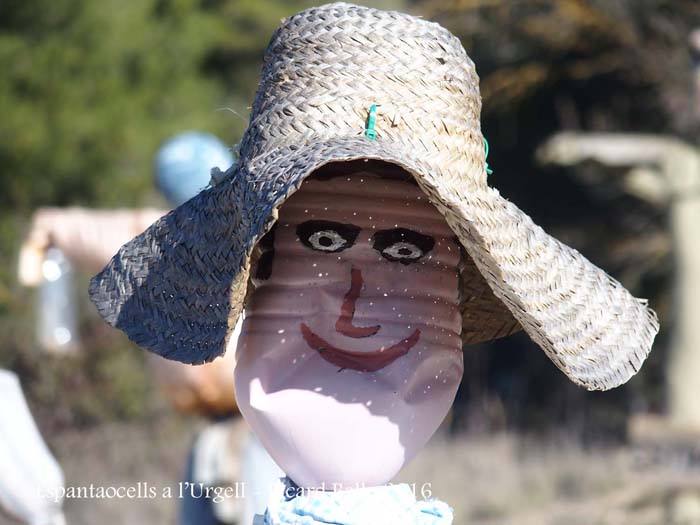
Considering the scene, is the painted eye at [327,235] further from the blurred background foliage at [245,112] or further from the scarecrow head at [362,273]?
the blurred background foliage at [245,112]

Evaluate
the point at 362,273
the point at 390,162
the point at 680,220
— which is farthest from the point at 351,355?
the point at 680,220

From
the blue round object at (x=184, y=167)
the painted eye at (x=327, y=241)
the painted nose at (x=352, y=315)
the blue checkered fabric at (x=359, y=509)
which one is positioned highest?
the painted eye at (x=327, y=241)

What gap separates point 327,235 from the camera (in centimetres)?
191

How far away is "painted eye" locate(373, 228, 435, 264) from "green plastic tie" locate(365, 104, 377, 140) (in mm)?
178

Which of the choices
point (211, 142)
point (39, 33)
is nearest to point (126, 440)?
point (39, 33)

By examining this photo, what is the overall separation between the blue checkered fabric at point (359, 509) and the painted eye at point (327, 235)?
1.21ft

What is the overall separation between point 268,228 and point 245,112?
535cm

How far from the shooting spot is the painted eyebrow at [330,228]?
191 cm

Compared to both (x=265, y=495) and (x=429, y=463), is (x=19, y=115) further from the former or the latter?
(x=265, y=495)

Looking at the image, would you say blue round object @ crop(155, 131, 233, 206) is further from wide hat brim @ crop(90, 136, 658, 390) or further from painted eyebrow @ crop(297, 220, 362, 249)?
painted eyebrow @ crop(297, 220, 362, 249)

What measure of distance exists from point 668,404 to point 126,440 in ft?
10.9

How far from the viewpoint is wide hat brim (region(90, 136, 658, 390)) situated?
67.9 inches

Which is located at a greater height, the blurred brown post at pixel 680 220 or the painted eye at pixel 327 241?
the painted eye at pixel 327 241

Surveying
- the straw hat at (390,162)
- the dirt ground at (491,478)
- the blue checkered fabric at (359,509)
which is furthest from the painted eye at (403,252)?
the dirt ground at (491,478)
